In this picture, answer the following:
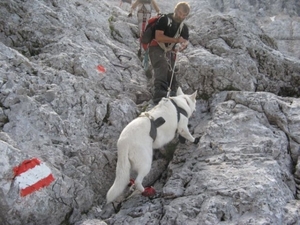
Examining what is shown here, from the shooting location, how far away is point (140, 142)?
588cm

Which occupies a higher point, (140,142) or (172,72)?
(172,72)

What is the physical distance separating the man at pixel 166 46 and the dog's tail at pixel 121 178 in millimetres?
2939

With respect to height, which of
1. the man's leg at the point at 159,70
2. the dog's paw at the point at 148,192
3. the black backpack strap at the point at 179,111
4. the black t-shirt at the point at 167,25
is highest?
the black t-shirt at the point at 167,25

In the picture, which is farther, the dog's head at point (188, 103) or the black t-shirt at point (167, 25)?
the black t-shirt at point (167, 25)

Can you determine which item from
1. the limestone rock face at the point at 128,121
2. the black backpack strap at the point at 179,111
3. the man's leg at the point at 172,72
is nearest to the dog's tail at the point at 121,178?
the limestone rock face at the point at 128,121

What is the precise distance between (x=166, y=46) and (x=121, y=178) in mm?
4515

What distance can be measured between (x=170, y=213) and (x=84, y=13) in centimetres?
832

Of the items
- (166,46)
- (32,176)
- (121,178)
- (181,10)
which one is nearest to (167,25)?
(181,10)

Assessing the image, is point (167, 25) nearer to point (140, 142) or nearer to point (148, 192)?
point (140, 142)

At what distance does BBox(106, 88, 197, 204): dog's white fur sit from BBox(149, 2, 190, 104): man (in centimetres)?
146

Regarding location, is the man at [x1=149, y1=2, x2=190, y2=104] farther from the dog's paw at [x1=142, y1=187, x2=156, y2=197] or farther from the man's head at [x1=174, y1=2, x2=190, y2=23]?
the dog's paw at [x1=142, y1=187, x2=156, y2=197]

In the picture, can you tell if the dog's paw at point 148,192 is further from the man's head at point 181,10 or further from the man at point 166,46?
the man's head at point 181,10

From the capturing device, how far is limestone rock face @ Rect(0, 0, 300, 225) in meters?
→ 5.23

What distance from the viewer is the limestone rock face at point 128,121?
5.23 m
